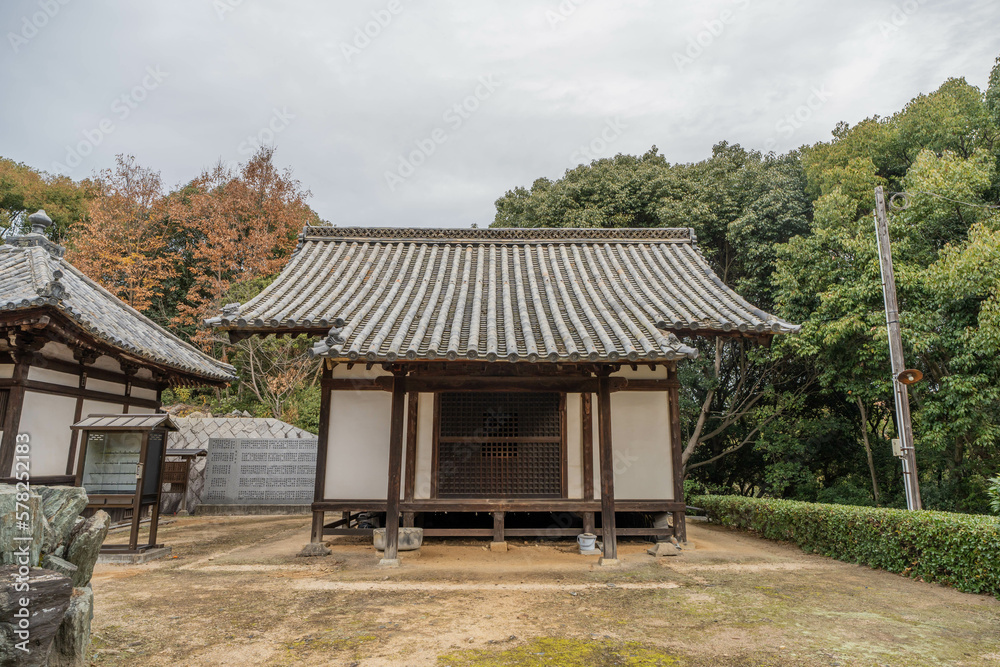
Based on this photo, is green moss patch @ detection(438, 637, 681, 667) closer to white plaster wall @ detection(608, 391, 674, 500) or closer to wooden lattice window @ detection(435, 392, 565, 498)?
wooden lattice window @ detection(435, 392, 565, 498)

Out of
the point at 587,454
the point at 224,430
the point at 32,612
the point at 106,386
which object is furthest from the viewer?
the point at 224,430

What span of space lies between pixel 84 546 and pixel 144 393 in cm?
883

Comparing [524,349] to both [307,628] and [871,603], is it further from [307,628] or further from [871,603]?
[871,603]

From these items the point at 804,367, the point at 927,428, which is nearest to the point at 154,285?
the point at 804,367

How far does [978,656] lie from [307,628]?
17.4 feet

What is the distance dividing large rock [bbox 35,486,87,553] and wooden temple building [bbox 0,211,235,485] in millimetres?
4322

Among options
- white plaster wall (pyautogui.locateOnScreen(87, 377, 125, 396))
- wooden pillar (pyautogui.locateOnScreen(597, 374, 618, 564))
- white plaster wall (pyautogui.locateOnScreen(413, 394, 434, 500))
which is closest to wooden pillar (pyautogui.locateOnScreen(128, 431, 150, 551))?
white plaster wall (pyautogui.locateOnScreen(87, 377, 125, 396))

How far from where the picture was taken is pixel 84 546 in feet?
12.4

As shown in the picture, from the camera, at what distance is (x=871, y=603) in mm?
5371

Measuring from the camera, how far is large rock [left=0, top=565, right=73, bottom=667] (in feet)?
9.73

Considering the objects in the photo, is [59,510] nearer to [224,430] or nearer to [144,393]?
[144,393]

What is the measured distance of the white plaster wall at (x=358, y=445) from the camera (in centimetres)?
829

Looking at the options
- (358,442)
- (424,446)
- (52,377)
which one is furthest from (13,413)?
(424,446)

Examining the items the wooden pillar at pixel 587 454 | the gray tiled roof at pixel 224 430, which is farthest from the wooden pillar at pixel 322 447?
the gray tiled roof at pixel 224 430
